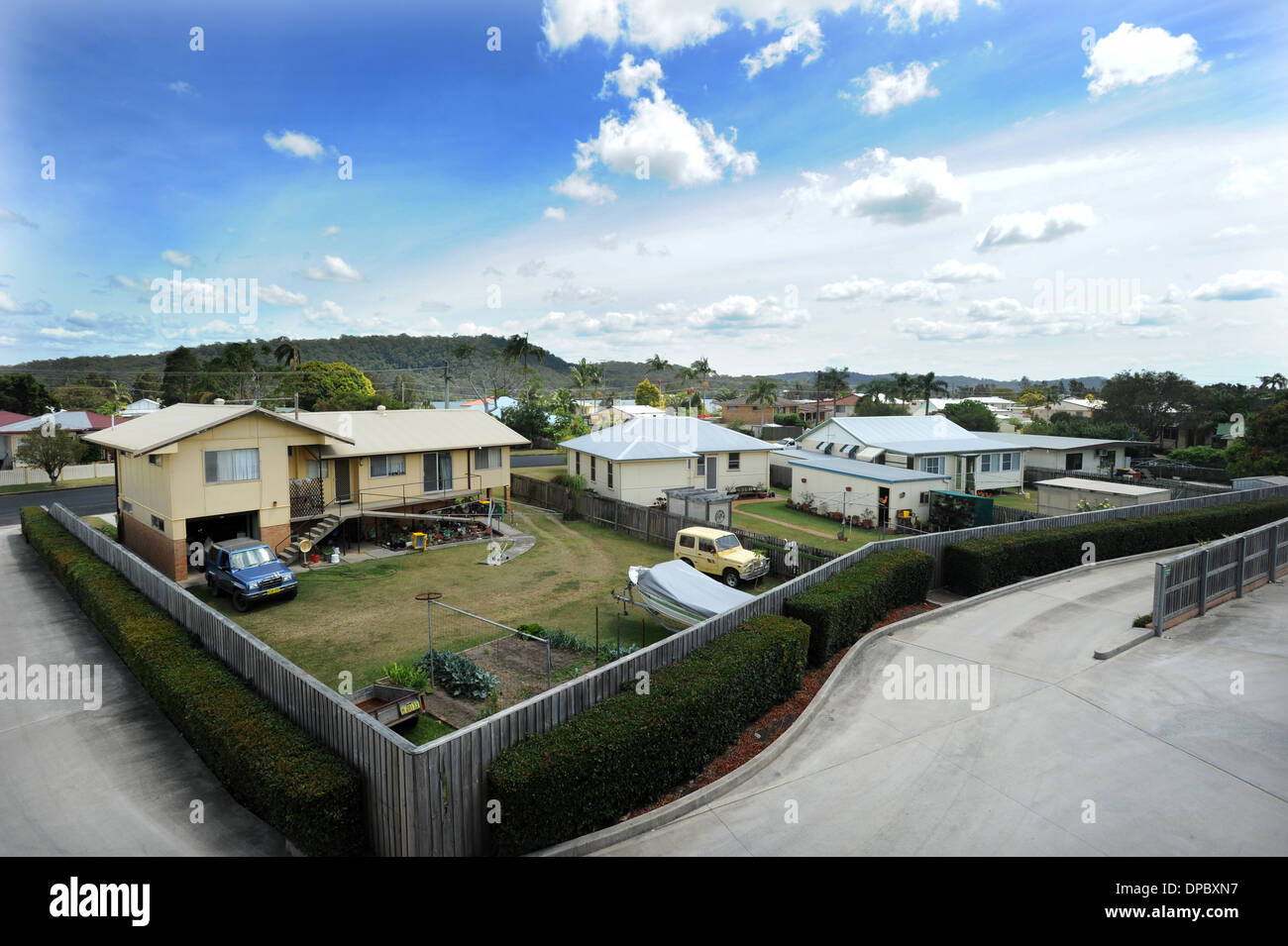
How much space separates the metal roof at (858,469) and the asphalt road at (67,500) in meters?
37.5

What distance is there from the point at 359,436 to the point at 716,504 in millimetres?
15642

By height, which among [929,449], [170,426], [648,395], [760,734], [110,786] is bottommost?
[110,786]

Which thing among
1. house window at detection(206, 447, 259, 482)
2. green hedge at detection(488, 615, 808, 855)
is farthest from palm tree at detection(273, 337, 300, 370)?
green hedge at detection(488, 615, 808, 855)

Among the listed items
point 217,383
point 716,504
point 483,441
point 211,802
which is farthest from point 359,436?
point 217,383

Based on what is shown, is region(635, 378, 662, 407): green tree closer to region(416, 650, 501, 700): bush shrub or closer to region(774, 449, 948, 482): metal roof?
region(774, 449, 948, 482): metal roof

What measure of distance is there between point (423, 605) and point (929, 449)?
1190 inches

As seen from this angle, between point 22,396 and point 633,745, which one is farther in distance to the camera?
point 22,396

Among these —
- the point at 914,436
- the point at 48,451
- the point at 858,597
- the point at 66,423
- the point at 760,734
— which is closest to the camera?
the point at 760,734

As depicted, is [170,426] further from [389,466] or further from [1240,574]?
[1240,574]

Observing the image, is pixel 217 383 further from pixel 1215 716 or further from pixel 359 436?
pixel 1215 716

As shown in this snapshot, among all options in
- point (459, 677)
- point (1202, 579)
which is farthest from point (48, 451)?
point (1202, 579)

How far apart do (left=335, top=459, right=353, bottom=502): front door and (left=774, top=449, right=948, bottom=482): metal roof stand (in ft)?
73.5

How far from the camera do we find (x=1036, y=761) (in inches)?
434

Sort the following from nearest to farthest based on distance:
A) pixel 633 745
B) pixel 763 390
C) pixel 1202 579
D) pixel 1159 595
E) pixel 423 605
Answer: pixel 633 745 → pixel 1159 595 → pixel 1202 579 → pixel 423 605 → pixel 763 390
